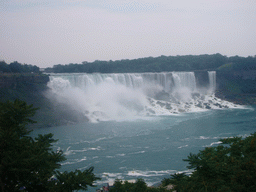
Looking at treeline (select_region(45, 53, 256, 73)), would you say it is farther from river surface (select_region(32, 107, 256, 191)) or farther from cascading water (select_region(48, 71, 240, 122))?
river surface (select_region(32, 107, 256, 191))

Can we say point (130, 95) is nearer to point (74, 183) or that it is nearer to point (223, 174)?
point (223, 174)

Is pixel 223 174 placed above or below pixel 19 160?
below

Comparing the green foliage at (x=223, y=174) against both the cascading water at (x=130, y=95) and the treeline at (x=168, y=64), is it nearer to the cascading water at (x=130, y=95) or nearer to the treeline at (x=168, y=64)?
the cascading water at (x=130, y=95)

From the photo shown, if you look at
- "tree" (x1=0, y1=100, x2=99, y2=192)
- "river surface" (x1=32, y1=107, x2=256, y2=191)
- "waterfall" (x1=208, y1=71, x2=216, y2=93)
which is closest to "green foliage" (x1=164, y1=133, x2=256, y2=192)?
"tree" (x1=0, y1=100, x2=99, y2=192)

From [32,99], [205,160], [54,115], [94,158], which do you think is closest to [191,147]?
[94,158]

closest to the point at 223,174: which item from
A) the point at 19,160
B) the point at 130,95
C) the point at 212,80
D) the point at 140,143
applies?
the point at 19,160

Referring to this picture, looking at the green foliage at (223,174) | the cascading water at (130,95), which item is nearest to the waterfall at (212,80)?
the cascading water at (130,95)

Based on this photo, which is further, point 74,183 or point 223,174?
point 223,174
